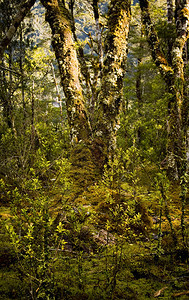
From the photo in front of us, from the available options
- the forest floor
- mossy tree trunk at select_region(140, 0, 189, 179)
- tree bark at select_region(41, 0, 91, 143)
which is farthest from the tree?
mossy tree trunk at select_region(140, 0, 189, 179)

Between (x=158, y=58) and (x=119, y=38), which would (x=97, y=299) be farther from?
(x=158, y=58)

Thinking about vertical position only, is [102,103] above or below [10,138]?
above

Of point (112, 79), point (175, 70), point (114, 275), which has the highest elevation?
point (175, 70)

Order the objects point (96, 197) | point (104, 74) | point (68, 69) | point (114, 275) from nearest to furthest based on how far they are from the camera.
Answer: point (114, 275) → point (96, 197) → point (104, 74) → point (68, 69)

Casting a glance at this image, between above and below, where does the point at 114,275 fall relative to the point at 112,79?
below

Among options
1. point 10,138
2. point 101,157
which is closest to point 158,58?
point 101,157

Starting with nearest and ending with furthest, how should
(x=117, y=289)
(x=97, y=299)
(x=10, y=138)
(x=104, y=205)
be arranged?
(x=97, y=299) → (x=117, y=289) → (x=104, y=205) → (x=10, y=138)

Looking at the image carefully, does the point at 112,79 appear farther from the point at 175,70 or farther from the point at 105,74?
the point at 175,70

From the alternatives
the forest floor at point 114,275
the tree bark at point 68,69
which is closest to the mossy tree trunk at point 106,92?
the tree bark at point 68,69

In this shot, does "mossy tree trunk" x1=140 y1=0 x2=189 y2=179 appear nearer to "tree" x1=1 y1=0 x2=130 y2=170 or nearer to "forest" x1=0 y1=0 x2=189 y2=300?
"forest" x1=0 y1=0 x2=189 y2=300

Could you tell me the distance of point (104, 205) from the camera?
329 cm

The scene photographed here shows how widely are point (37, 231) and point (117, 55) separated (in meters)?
3.80

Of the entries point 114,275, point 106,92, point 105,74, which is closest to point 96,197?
point 114,275

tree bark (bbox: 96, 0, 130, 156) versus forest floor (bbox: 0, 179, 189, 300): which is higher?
tree bark (bbox: 96, 0, 130, 156)
